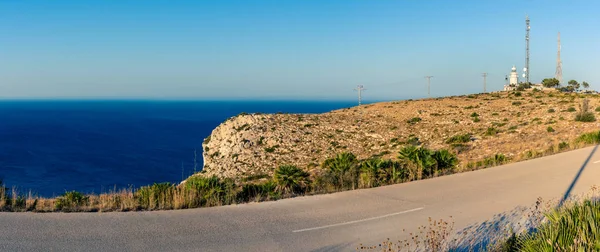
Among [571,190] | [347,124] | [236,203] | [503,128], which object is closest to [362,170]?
[236,203]

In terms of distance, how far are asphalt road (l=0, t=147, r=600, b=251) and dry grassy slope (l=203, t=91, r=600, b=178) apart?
809 cm

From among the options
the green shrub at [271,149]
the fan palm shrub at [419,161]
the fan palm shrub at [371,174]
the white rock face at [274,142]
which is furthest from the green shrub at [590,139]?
the green shrub at [271,149]

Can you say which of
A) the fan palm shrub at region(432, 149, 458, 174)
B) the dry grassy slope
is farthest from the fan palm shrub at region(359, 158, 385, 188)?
the dry grassy slope

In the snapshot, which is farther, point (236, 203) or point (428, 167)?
point (428, 167)

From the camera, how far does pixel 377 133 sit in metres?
34.8

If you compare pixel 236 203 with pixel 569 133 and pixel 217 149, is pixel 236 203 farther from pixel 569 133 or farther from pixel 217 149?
pixel 217 149

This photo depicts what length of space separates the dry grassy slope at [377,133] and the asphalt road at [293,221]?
8087 millimetres

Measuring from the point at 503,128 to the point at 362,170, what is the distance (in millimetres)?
20628

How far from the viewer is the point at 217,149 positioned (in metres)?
41.0

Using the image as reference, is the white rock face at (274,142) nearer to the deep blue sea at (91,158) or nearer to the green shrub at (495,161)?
the deep blue sea at (91,158)

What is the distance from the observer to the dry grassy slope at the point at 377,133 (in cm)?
2366

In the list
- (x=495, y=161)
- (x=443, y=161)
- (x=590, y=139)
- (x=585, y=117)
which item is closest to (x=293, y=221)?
(x=443, y=161)

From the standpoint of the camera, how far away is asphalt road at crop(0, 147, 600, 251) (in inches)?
259

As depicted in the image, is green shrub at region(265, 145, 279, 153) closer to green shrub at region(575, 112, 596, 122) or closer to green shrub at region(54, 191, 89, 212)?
green shrub at region(575, 112, 596, 122)
